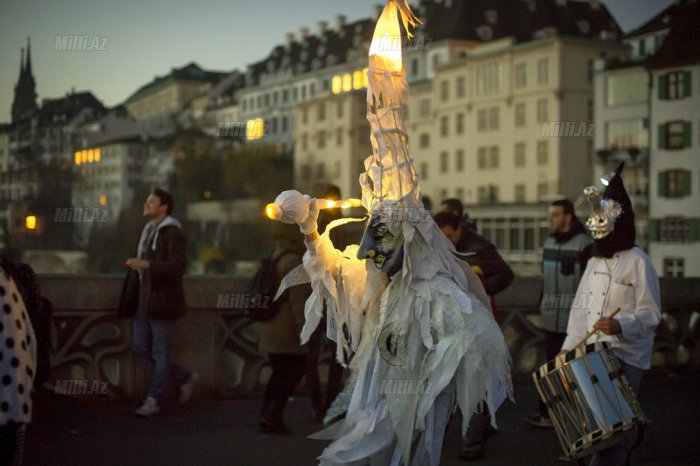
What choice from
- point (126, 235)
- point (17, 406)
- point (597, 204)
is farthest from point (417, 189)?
point (126, 235)

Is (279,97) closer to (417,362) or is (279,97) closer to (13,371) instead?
(417,362)

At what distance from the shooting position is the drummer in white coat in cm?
693

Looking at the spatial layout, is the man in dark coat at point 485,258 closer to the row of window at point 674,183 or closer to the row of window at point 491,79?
the row of window at point 674,183

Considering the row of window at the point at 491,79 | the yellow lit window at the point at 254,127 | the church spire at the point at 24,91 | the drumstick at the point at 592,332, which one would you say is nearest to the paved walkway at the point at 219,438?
the drumstick at the point at 592,332

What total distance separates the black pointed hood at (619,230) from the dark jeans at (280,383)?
2.99m

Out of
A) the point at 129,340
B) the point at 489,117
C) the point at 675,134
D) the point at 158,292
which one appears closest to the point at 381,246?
the point at 158,292

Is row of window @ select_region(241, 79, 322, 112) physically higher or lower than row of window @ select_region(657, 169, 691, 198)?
higher

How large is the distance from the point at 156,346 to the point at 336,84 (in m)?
100.0

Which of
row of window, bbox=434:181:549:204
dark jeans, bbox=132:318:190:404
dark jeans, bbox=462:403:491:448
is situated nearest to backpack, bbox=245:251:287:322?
dark jeans, bbox=132:318:190:404

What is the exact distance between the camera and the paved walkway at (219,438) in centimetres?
829

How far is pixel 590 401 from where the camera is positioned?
6340mm

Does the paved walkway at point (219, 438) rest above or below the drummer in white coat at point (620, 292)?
below

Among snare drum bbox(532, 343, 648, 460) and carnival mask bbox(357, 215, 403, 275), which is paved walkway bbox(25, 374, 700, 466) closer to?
snare drum bbox(532, 343, 648, 460)

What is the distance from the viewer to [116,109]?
69.8m
